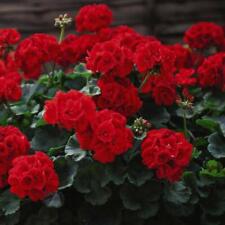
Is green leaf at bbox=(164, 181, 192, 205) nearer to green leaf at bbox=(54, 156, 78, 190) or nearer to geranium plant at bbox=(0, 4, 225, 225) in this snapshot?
geranium plant at bbox=(0, 4, 225, 225)

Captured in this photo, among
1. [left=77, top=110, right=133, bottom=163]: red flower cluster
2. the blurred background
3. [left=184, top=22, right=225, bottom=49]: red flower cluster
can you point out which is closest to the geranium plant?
[left=77, top=110, right=133, bottom=163]: red flower cluster

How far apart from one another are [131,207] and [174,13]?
2412 mm

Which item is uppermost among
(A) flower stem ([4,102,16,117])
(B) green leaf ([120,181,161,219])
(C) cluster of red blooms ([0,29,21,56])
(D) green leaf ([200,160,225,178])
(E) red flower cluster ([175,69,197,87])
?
(C) cluster of red blooms ([0,29,21,56])

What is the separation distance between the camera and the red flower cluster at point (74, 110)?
196 centimetres

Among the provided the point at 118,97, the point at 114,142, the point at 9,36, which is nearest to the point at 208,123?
the point at 118,97

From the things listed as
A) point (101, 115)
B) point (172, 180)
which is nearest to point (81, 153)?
point (101, 115)

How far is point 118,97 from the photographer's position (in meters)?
2.21

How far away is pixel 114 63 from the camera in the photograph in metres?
2.16

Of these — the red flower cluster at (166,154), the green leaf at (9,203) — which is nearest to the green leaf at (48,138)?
the green leaf at (9,203)

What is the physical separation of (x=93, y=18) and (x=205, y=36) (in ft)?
1.43

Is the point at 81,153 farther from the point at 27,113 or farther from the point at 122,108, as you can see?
the point at 27,113

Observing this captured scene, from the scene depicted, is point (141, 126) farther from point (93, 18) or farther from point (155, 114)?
point (93, 18)

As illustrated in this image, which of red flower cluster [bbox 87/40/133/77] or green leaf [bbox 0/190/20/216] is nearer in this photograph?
green leaf [bbox 0/190/20/216]

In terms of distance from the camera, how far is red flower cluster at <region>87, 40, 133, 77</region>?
7.11 ft
